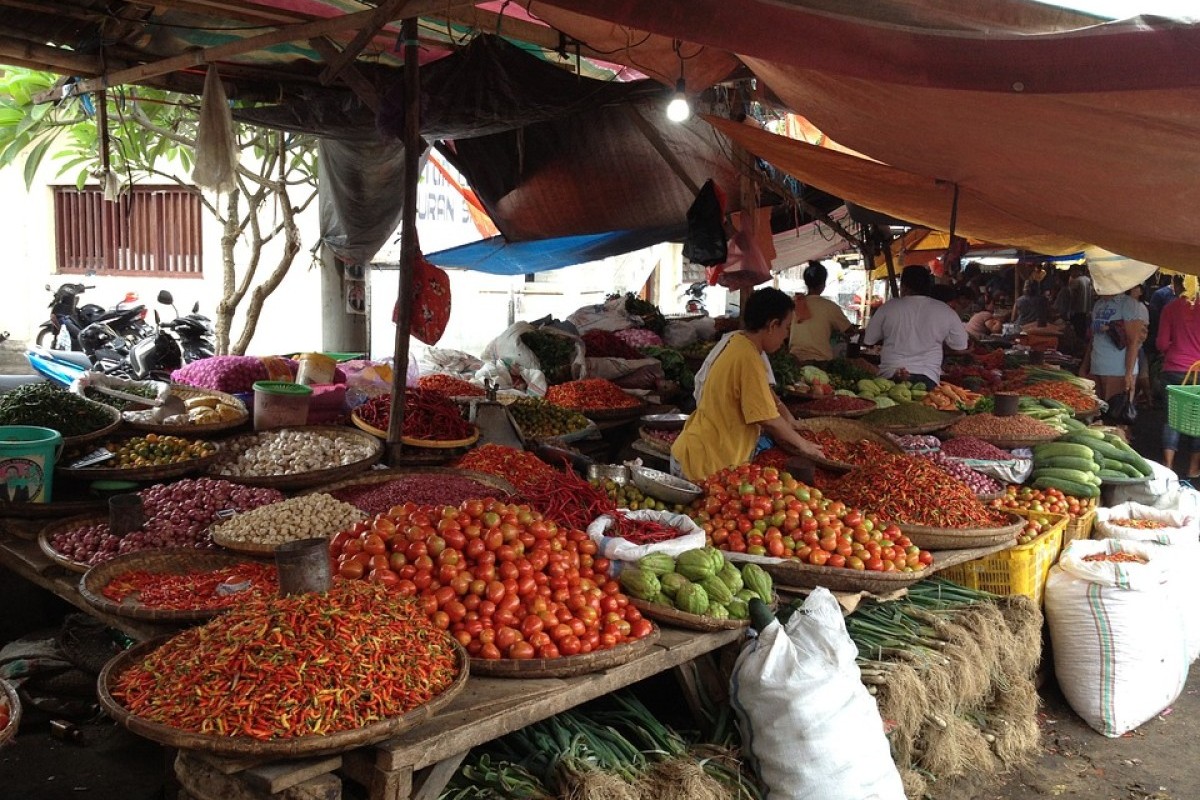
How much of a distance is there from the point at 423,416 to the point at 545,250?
474cm

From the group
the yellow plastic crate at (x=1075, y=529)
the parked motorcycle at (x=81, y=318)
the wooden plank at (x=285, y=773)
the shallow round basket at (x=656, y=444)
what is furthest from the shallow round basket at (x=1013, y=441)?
the parked motorcycle at (x=81, y=318)

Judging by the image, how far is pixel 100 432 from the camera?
4066mm

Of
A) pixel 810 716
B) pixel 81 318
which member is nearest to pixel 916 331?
pixel 810 716

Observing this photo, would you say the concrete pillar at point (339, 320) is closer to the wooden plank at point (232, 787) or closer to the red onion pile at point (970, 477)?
the red onion pile at point (970, 477)

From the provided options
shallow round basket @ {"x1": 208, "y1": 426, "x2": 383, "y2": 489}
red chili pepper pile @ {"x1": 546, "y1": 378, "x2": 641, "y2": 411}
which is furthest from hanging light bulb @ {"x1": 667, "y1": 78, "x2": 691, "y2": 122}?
shallow round basket @ {"x1": 208, "y1": 426, "x2": 383, "y2": 489}

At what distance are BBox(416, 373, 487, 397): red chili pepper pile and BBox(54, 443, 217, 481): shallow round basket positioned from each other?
7.51ft

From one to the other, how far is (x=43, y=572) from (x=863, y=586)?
2.88 m

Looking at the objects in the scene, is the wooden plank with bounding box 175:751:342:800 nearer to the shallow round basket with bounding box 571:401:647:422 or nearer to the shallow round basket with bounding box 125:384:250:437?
the shallow round basket with bounding box 125:384:250:437

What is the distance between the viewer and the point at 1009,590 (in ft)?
13.9

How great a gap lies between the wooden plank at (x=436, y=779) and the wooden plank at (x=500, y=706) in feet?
0.21

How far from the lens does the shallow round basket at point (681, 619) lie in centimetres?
282

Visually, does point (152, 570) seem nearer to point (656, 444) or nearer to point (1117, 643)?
point (656, 444)

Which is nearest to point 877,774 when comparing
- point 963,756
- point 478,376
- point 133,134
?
point 963,756

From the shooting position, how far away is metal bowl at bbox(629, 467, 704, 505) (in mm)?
3830
